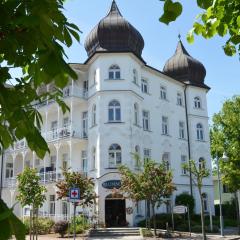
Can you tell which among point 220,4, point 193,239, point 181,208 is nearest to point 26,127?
point 220,4

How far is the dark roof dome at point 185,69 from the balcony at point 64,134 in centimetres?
1330

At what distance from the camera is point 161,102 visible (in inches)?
1577

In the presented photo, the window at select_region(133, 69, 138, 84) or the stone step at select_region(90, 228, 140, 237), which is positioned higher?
the window at select_region(133, 69, 138, 84)

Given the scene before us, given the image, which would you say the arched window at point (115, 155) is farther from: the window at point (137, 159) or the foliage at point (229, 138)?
the foliage at point (229, 138)

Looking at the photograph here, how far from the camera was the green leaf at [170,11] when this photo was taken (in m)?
3.23

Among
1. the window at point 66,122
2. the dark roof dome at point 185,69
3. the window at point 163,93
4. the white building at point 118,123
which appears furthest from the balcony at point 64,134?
the dark roof dome at point 185,69

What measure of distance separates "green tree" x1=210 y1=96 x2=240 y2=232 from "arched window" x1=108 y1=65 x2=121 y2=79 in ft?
33.0

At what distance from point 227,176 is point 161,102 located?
9764mm

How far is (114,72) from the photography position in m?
35.6

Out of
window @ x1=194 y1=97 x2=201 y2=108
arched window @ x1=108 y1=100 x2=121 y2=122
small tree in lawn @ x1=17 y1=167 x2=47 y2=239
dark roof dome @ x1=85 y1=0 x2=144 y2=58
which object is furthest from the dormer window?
small tree in lawn @ x1=17 y1=167 x2=47 y2=239

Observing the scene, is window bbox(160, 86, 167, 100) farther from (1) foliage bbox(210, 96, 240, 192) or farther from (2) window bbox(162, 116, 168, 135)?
(1) foliage bbox(210, 96, 240, 192)

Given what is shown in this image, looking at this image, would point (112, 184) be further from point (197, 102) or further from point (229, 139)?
point (197, 102)

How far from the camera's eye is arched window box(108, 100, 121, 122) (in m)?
34.5

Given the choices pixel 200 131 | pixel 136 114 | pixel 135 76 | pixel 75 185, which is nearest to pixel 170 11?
pixel 75 185
